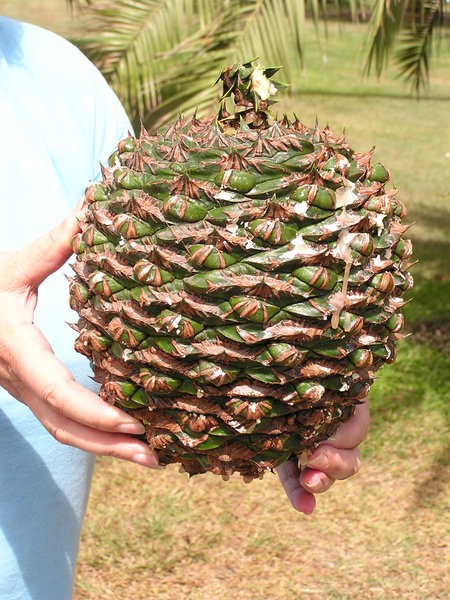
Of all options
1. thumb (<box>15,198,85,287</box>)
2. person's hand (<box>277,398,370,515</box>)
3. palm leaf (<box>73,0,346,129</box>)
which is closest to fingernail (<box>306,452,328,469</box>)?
person's hand (<box>277,398,370,515</box>)

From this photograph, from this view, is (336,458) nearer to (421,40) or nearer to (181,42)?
(181,42)

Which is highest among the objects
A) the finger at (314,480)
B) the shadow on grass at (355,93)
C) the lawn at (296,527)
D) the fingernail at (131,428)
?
the fingernail at (131,428)

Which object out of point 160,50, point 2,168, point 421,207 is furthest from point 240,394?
point 421,207

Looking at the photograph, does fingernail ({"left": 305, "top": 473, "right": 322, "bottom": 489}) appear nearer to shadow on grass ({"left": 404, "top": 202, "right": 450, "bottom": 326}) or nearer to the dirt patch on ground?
shadow on grass ({"left": 404, "top": 202, "right": 450, "bottom": 326})

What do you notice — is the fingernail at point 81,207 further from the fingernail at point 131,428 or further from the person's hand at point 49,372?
the fingernail at point 131,428

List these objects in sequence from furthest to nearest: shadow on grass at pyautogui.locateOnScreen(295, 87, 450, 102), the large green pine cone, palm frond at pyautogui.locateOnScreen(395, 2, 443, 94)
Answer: shadow on grass at pyautogui.locateOnScreen(295, 87, 450, 102) < palm frond at pyautogui.locateOnScreen(395, 2, 443, 94) < the large green pine cone

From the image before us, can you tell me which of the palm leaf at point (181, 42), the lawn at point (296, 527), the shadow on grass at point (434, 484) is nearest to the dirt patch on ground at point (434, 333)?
the lawn at point (296, 527)
